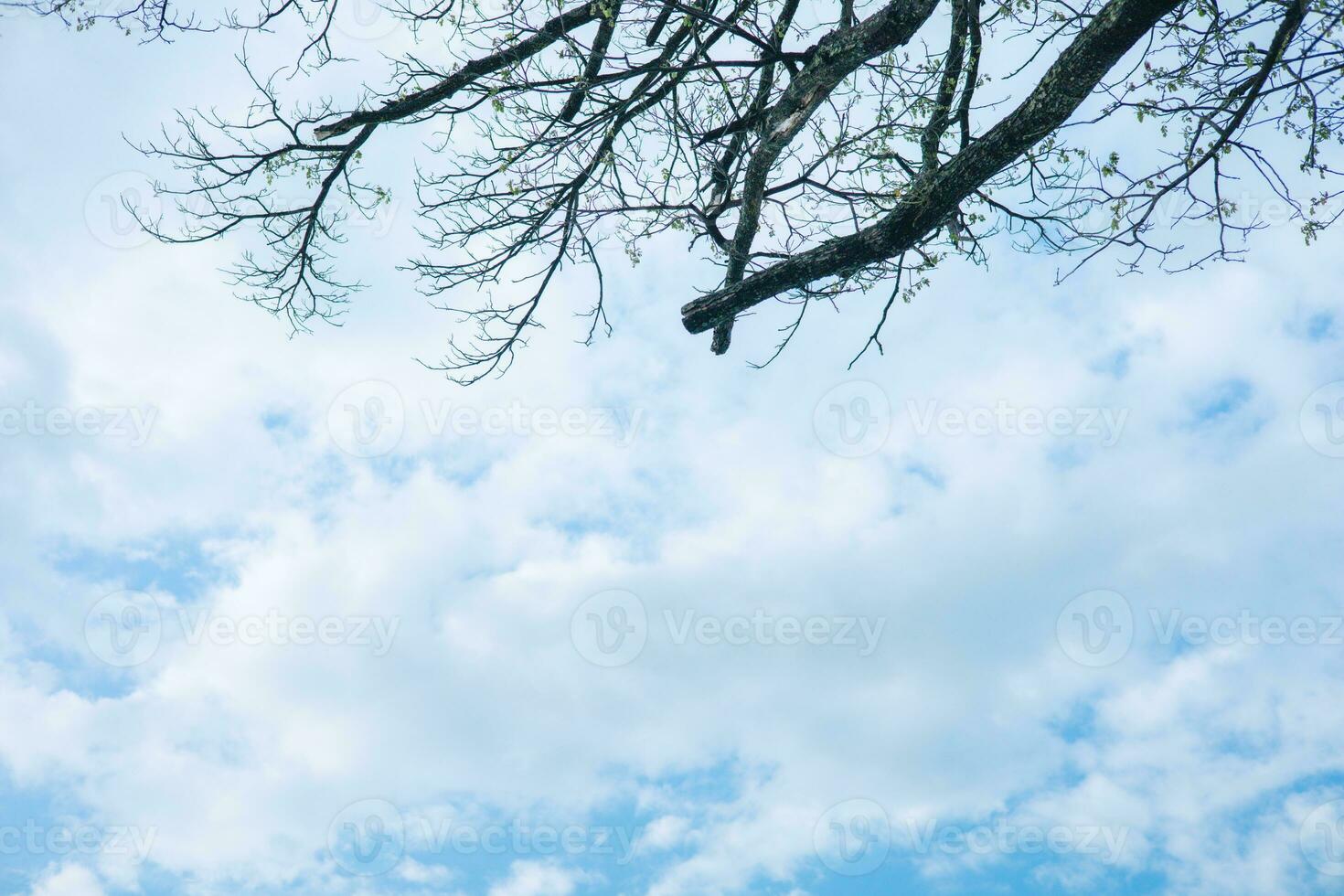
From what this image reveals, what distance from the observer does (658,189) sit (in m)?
7.17

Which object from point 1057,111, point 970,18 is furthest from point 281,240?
point 1057,111

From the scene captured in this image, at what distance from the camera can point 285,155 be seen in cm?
792

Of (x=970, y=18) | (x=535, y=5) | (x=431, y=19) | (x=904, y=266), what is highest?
(x=431, y=19)

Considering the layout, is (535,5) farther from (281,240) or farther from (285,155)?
(281,240)

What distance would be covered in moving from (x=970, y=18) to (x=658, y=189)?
2461mm

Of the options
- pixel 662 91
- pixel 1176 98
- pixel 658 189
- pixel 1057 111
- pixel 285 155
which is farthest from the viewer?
pixel 285 155

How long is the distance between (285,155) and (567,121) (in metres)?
2.70

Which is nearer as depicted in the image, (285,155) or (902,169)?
(902,169)

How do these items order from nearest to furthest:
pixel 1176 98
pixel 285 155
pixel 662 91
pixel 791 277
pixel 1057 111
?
pixel 1057 111
pixel 1176 98
pixel 791 277
pixel 662 91
pixel 285 155

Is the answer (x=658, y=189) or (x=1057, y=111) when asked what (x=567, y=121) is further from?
(x=1057, y=111)

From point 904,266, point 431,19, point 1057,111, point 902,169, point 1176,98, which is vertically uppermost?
point 431,19

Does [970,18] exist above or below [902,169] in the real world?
above

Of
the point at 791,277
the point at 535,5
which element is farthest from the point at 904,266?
the point at 535,5

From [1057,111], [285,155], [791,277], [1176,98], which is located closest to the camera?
[1057,111]
